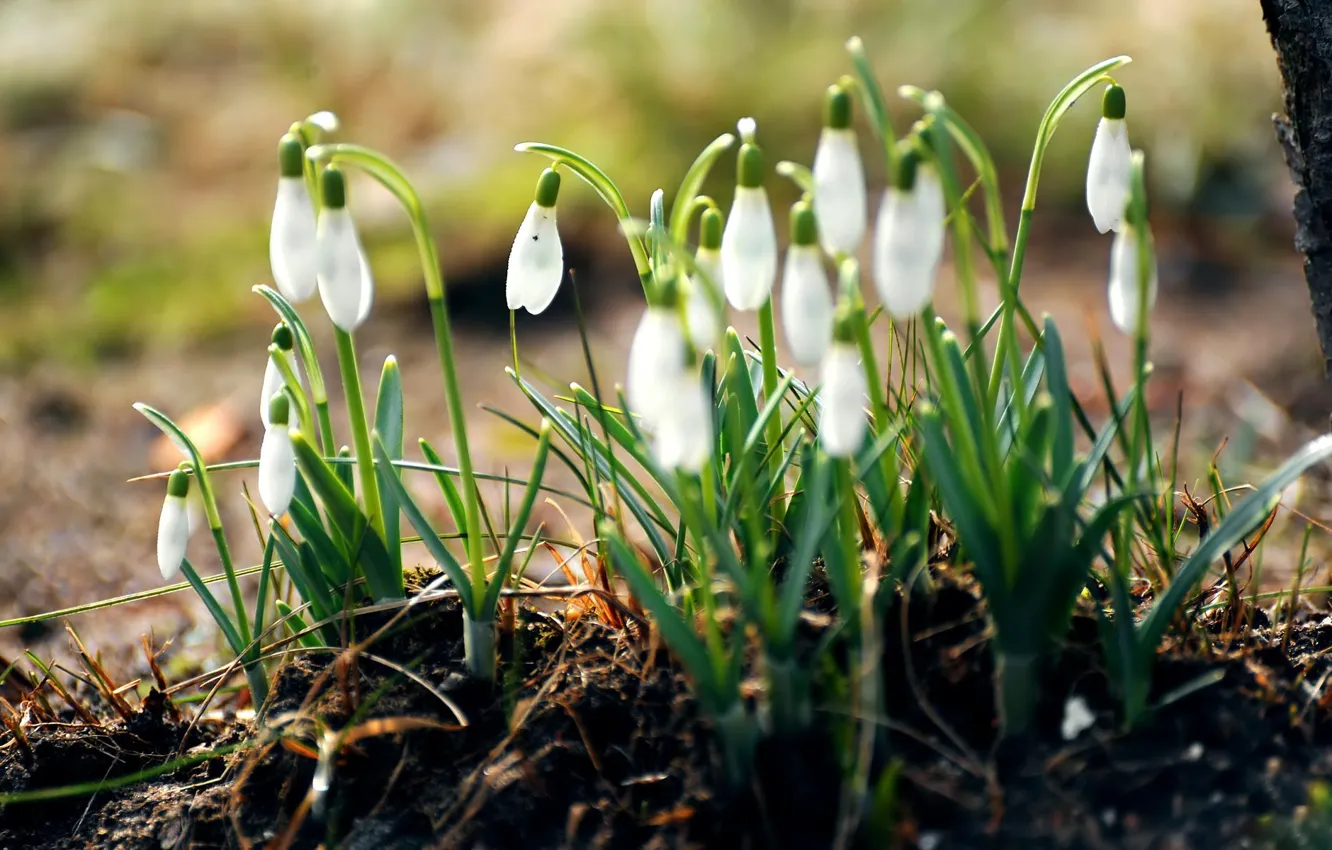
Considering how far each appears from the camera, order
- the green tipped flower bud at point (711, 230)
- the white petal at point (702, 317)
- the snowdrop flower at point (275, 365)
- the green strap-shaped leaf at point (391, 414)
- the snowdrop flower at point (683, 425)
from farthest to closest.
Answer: the green strap-shaped leaf at point (391, 414), the snowdrop flower at point (275, 365), the green tipped flower bud at point (711, 230), the white petal at point (702, 317), the snowdrop flower at point (683, 425)

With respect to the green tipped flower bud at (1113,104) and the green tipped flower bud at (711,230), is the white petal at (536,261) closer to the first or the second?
the green tipped flower bud at (711,230)

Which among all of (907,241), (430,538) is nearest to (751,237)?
(907,241)

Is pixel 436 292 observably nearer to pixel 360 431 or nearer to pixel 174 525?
pixel 360 431

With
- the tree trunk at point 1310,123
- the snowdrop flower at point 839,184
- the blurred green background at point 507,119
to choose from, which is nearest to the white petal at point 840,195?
the snowdrop flower at point 839,184

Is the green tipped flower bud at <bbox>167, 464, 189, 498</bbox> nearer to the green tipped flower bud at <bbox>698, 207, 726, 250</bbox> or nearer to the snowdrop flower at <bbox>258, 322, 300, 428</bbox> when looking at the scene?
the snowdrop flower at <bbox>258, 322, 300, 428</bbox>

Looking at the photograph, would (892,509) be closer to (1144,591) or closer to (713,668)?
(713,668)

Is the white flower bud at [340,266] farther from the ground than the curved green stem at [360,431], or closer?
farther from the ground

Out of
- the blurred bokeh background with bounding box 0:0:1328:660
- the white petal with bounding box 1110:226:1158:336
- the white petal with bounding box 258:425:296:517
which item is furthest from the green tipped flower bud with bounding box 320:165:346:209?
the blurred bokeh background with bounding box 0:0:1328:660
